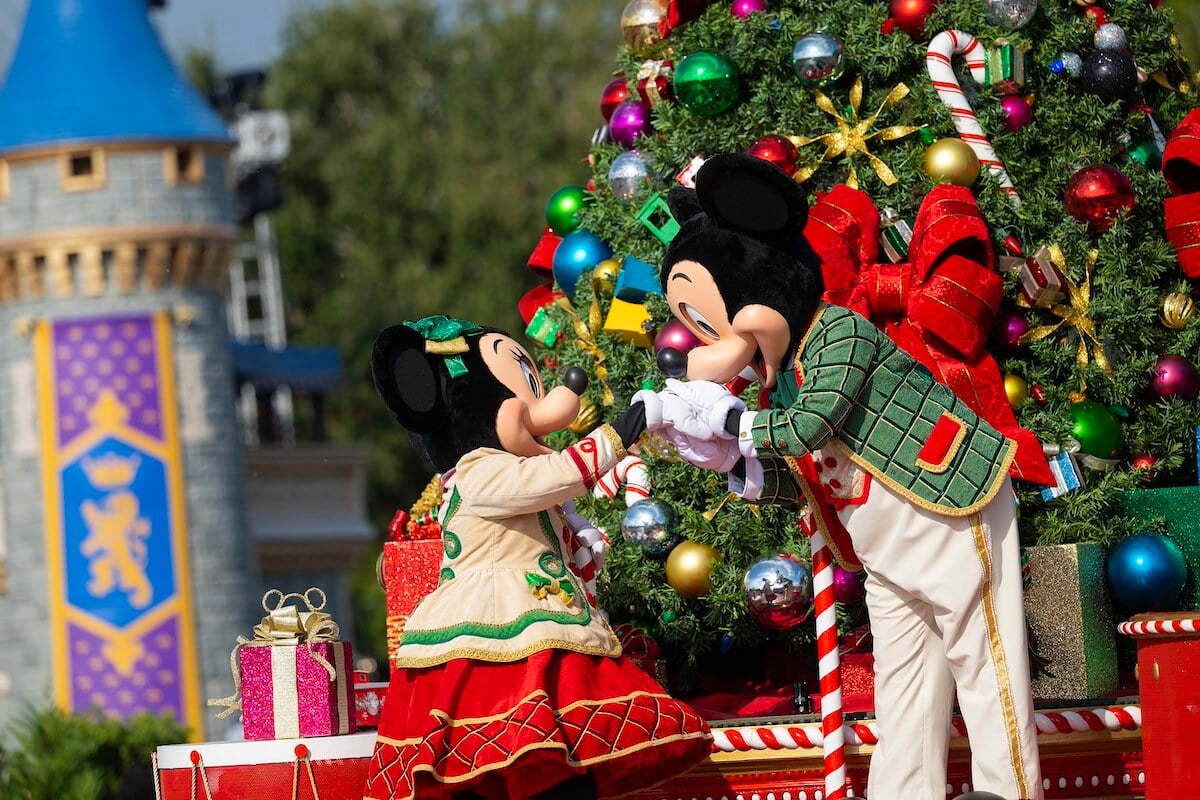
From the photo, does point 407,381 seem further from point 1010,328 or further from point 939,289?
point 1010,328

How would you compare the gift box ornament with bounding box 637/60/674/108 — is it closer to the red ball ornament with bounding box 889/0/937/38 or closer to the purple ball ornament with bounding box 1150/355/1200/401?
the red ball ornament with bounding box 889/0/937/38

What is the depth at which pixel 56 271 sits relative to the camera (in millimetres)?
19688

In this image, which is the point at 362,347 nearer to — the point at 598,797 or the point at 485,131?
the point at 485,131

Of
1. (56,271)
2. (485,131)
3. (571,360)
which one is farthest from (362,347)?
(571,360)

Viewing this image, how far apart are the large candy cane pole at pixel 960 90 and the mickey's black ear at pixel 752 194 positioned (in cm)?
112

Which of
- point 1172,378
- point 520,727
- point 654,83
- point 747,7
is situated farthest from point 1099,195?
point 520,727

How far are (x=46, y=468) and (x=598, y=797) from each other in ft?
49.5

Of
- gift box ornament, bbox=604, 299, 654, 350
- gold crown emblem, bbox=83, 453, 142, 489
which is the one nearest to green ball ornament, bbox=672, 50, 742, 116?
gift box ornament, bbox=604, 299, 654, 350

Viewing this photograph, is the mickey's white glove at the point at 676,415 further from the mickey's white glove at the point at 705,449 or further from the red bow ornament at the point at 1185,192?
the red bow ornament at the point at 1185,192

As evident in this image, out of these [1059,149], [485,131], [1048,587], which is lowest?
[1048,587]

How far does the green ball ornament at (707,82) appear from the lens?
5898 mm

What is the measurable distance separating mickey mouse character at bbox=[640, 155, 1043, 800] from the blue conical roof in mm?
15466

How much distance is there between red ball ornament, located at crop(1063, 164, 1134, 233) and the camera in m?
5.69

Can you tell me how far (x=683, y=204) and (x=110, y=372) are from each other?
15.0 meters
